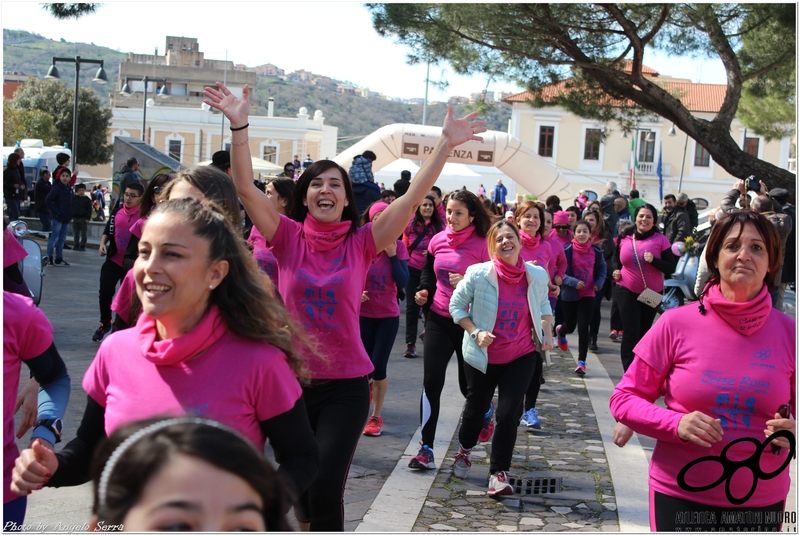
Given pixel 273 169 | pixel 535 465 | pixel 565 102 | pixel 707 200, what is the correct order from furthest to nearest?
pixel 707 200 < pixel 273 169 < pixel 565 102 < pixel 535 465

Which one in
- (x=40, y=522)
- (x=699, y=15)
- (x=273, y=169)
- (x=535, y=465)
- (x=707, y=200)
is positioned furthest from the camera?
(x=707, y=200)

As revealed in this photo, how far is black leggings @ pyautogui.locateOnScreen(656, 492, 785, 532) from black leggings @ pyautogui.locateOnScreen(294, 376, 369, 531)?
1.30m

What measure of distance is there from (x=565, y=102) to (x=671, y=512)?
16.4 metres

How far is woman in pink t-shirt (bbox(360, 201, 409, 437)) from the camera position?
22.8 ft

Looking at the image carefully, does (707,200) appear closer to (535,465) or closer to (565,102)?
(565,102)

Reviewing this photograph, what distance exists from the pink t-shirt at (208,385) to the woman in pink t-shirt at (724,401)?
1448 mm

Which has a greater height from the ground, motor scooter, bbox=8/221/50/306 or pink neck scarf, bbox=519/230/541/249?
pink neck scarf, bbox=519/230/541/249

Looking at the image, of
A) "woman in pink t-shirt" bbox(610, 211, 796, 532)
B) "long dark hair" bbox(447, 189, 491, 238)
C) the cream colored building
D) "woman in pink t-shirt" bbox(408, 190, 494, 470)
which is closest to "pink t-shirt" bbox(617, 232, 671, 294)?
"woman in pink t-shirt" bbox(408, 190, 494, 470)

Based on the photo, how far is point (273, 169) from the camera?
42.8 meters

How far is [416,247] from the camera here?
35.8 ft

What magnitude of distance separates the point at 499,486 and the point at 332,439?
197cm

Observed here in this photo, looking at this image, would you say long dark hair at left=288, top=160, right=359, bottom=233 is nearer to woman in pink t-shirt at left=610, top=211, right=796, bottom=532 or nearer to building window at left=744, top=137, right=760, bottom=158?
woman in pink t-shirt at left=610, top=211, right=796, bottom=532

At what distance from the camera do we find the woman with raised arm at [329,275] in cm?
399

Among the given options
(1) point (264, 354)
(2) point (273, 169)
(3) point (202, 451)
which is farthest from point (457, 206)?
(2) point (273, 169)
